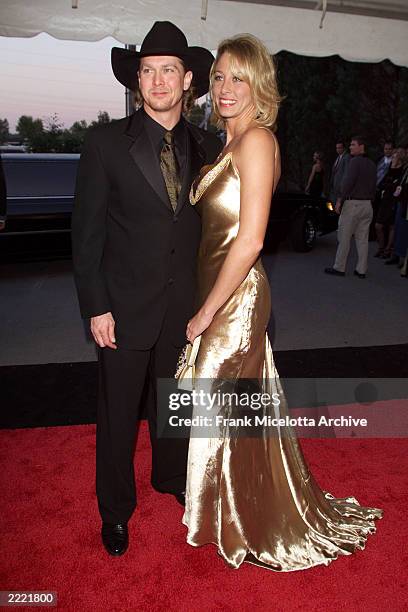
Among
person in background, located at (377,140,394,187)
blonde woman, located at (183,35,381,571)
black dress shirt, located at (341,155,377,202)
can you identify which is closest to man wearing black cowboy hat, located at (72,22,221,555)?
blonde woman, located at (183,35,381,571)

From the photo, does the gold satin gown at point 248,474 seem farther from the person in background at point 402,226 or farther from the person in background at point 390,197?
the person in background at point 390,197

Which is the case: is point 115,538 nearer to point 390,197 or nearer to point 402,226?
point 402,226

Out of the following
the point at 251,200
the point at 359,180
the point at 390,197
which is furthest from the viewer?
the point at 390,197

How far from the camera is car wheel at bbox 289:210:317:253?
32.2 ft

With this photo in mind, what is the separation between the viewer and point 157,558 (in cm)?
243

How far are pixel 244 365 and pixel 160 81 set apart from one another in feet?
3.95

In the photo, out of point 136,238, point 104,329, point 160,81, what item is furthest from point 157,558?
point 160,81

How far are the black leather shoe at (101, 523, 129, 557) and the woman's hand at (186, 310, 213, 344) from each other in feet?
3.18

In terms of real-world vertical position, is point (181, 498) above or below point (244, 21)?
below

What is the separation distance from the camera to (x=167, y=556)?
2.45 meters

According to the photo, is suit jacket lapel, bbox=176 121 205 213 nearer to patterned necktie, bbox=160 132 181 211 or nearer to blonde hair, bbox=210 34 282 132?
patterned necktie, bbox=160 132 181 211

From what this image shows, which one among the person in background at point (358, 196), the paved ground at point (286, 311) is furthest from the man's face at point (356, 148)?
the paved ground at point (286, 311)

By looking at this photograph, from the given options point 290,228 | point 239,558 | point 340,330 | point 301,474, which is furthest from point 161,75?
point 290,228

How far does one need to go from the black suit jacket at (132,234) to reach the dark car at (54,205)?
5.58 m
